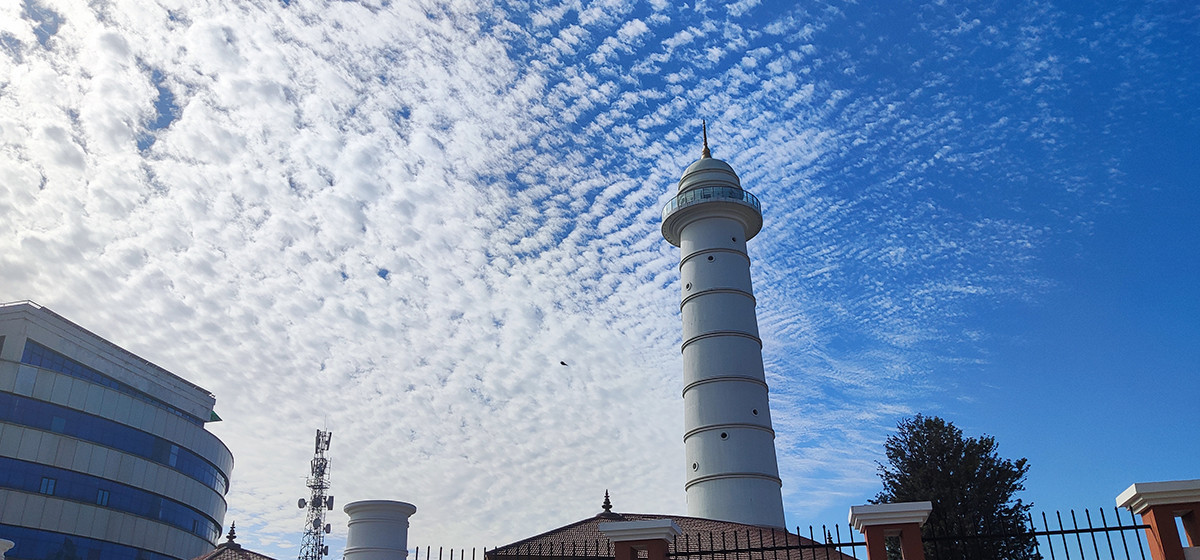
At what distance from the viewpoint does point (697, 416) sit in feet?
103

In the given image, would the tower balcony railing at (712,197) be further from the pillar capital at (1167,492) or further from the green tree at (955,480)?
the pillar capital at (1167,492)

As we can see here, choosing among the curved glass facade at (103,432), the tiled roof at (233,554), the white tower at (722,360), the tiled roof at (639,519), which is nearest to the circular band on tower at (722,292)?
the white tower at (722,360)

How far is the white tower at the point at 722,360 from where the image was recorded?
1167 inches

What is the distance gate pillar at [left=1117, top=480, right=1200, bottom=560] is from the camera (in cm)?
1170

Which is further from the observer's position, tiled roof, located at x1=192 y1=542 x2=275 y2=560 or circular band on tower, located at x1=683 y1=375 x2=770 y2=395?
circular band on tower, located at x1=683 y1=375 x2=770 y2=395

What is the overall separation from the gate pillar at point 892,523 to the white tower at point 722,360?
55.0 ft

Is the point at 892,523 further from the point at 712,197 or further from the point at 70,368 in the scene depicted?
the point at 70,368

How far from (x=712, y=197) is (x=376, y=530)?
24.4 meters

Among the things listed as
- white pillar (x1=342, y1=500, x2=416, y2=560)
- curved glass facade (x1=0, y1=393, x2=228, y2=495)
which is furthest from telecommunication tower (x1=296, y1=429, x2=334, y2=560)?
white pillar (x1=342, y1=500, x2=416, y2=560)

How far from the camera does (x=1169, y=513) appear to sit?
38.9 ft

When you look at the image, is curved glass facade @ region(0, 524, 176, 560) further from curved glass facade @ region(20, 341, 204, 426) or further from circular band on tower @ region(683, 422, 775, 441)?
circular band on tower @ region(683, 422, 775, 441)

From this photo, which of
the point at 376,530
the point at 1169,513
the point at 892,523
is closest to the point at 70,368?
the point at 376,530

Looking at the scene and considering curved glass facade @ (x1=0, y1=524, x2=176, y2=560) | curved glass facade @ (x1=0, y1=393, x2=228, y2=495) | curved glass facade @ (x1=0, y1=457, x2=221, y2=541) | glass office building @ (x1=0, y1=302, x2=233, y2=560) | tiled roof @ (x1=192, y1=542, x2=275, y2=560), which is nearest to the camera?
tiled roof @ (x1=192, y1=542, x2=275, y2=560)

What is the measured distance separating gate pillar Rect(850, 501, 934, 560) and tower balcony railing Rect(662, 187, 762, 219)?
75.9 feet
